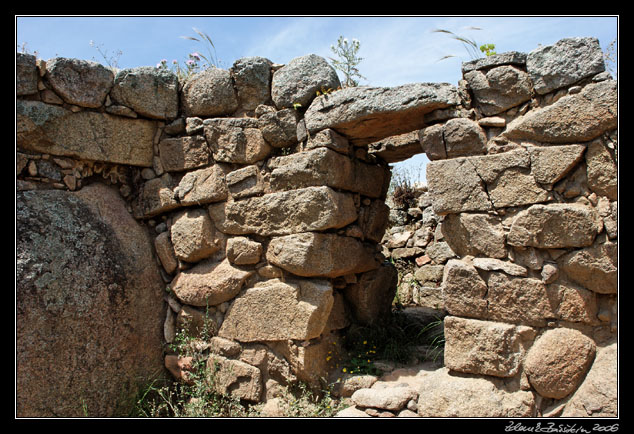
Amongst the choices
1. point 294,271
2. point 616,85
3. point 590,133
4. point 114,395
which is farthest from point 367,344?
point 616,85

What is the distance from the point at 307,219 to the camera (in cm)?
343

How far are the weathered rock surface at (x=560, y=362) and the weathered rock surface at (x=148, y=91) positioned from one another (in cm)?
316

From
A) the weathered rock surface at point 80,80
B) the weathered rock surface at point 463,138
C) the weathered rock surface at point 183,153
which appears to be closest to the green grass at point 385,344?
the weathered rock surface at point 463,138

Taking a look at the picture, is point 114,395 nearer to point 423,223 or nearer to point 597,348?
point 597,348

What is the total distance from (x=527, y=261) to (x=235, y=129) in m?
2.25

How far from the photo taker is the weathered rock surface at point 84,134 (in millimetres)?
3529

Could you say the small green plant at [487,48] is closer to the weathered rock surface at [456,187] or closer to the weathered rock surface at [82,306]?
the weathered rock surface at [456,187]

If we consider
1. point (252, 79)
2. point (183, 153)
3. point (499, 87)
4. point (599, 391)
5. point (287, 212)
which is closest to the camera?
point (599, 391)

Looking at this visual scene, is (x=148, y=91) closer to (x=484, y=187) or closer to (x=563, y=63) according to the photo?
(x=484, y=187)

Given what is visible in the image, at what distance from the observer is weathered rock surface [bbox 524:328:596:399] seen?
2.71 meters

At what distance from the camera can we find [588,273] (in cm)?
271

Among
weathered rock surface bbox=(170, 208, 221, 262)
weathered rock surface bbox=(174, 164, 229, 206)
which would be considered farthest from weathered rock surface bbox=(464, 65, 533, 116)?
weathered rock surface bbox=(170, 208, 221, 262)

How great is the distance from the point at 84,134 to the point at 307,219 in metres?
1.86

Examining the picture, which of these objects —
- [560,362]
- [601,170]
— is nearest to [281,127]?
[601,170]
